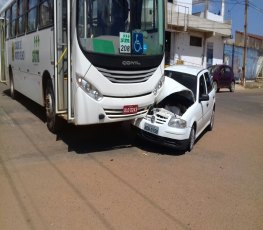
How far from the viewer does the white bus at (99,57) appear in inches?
289

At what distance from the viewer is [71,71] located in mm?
7469

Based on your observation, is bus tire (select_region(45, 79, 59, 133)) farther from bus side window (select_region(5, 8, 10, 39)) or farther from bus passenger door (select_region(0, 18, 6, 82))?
bus passenger door (select_region(0, 18, 6, 82))

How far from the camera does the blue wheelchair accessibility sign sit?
793 centimetres

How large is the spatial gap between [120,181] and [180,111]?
3.09 metres

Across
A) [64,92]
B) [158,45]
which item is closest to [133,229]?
[64,92]

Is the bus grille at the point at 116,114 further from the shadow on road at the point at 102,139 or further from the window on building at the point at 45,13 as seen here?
the window on building at the point at 45,13

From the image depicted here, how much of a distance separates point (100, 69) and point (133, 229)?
11.5ft

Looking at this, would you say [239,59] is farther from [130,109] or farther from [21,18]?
[130,109]

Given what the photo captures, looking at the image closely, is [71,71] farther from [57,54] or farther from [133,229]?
[133,229]

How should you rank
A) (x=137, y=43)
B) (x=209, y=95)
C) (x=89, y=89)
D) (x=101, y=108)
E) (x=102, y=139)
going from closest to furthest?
(x=89, y=89) < (x=101, y=108) < (x=137, y=43) < (x=102, y=139) < (x=209, y=95)

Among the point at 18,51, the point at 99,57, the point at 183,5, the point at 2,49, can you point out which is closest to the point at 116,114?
the point at 99,57

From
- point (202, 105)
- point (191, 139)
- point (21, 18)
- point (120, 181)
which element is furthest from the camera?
point (21, 18)

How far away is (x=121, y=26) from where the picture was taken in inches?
305

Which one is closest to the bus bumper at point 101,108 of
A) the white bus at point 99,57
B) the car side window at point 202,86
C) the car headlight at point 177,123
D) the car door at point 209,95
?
the white bus at point 99,57
